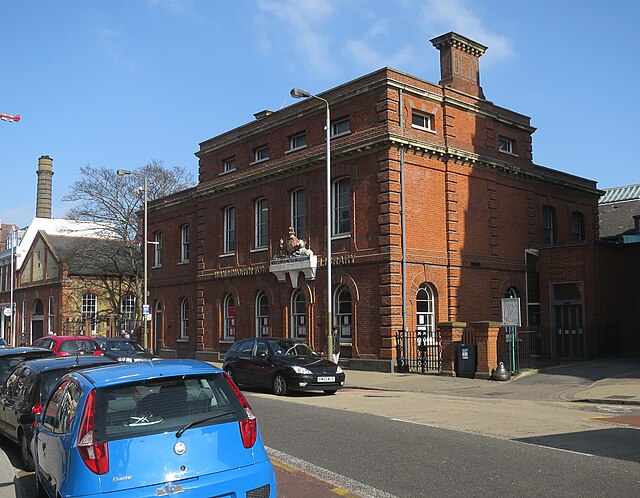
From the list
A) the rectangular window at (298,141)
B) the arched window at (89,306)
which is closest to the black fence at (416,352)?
the rectangular window at (298,141)

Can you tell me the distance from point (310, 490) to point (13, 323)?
2514 inches

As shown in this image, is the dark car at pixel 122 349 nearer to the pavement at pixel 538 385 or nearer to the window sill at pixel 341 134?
the pavement at pixel 538 385

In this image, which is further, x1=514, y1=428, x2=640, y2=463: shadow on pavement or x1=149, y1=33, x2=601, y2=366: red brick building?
x1=149, y1=33, x2=601, y2=366: red brick building

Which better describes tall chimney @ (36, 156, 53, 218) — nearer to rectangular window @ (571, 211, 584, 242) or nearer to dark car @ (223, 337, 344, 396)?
rectangular window @ (571, 211, 584, 242)

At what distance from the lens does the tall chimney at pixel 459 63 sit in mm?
30123

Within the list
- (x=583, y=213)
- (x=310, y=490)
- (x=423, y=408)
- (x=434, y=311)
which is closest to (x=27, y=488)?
(x=310, y=490)

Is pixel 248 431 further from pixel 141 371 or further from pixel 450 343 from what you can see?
pixel 450 343

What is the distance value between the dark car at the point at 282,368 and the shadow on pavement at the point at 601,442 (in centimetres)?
767

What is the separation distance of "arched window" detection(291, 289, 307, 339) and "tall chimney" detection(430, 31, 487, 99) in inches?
456

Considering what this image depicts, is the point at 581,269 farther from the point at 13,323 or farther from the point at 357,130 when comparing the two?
the point at 13,323

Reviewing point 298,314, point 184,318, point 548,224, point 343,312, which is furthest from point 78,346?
point 548,224

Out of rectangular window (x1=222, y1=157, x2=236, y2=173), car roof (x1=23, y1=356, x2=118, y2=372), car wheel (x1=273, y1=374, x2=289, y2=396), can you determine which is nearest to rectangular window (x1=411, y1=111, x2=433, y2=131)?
rectangular window (x1=222, y1=157, x2=236, y2=173)

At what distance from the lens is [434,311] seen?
87.5 feet

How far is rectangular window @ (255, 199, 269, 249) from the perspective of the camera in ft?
105
